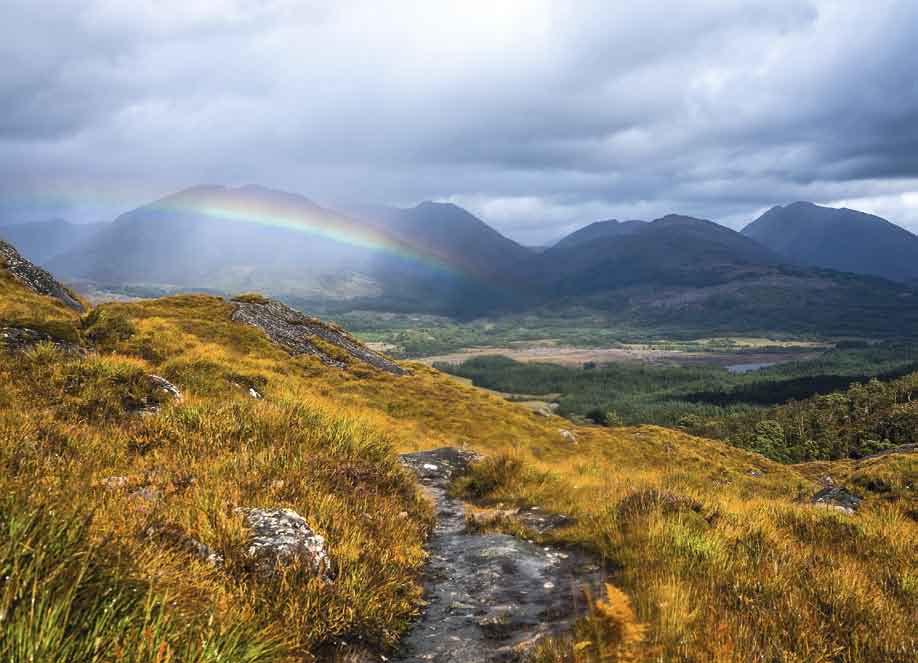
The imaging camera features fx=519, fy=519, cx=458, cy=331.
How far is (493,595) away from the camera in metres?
7.29

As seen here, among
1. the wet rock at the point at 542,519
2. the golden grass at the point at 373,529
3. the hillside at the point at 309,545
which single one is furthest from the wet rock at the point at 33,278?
the wet rock at the point at 542,519

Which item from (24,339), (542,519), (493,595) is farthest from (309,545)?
(24,339)

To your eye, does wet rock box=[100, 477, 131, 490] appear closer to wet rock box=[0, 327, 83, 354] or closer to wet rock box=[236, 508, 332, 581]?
wet rock box=[236, 508, 332, 581]

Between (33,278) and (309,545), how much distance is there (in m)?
34.7

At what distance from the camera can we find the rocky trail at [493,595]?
582 cm

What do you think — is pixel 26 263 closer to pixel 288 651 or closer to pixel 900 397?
pixel 288 651

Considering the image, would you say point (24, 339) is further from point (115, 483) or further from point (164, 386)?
point (115, 483)

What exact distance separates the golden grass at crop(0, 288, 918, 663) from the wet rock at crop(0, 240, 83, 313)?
23.4 m

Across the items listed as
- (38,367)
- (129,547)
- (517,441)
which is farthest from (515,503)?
(517,441)

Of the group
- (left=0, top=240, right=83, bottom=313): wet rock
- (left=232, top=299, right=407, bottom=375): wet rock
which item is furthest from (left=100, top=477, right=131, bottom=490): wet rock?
(left=232, top=299, right=407, bottom=375): wet rock

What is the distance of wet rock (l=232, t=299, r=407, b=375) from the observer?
1613 inches

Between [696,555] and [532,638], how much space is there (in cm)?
276

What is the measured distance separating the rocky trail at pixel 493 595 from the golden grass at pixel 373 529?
14.7 inches

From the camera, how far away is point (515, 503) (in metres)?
12.6
